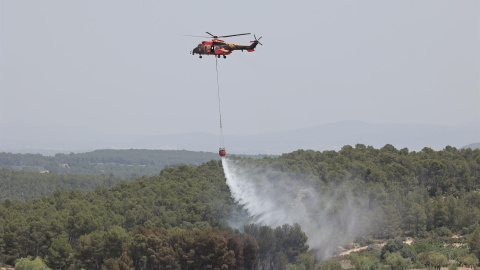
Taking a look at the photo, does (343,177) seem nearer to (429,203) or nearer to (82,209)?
(429,203)

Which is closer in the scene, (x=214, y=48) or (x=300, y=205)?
(x=214, y=48)

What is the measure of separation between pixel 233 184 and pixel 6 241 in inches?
1303

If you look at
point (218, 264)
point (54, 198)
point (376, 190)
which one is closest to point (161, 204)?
point (54, 198)

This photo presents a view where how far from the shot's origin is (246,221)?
252 feet

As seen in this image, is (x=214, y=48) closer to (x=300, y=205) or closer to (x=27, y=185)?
(x=300, y=205)

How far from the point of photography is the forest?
6431 cm

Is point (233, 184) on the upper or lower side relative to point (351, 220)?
upper

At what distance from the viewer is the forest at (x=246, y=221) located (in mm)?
64312

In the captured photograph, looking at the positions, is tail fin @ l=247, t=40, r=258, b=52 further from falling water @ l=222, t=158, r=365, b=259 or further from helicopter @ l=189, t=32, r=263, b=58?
falling water @ l=222, t=158, r=365, b=259

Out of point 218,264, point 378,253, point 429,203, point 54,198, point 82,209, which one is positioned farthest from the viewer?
point 54,198

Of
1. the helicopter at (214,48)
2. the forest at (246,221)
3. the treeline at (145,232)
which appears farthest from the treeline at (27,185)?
the helicopter at (214,48)

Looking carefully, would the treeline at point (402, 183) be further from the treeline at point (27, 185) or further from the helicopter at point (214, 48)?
the treeline at point (27, 185)

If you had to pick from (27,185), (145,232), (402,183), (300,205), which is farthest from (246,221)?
(27,185)

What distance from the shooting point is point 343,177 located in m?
98.4
